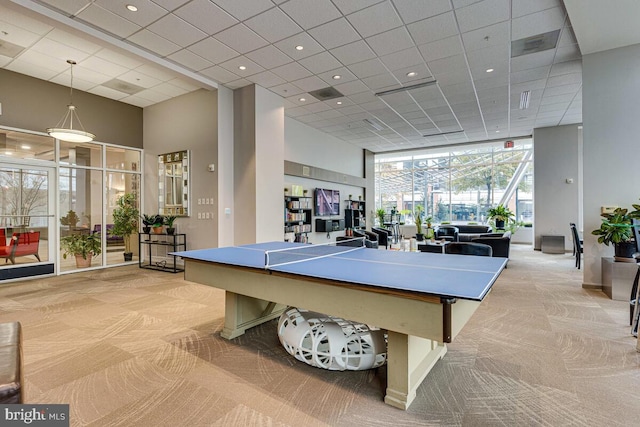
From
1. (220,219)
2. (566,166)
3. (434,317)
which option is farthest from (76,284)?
(566,166)

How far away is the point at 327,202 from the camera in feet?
32.5

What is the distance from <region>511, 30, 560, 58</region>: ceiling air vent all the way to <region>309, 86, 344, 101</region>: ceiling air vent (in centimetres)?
317

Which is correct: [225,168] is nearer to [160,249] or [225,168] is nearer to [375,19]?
[160,249]

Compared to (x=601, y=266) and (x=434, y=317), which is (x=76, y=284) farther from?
(x=601, y=266)

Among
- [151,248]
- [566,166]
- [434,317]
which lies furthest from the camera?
[566,166]

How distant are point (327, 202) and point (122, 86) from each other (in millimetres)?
5926

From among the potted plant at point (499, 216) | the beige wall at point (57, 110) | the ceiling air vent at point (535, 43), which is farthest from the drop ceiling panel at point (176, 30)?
the potted plant at point (499, 216)

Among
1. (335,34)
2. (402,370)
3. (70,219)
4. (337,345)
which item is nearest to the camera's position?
(402,370)

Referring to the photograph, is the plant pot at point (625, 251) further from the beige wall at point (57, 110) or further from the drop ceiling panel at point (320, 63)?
the beige wall at point (57, 110)

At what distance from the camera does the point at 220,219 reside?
20.4ft

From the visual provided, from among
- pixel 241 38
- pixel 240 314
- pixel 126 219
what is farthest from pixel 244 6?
pixel 126 219

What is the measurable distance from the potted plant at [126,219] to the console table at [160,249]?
308mm

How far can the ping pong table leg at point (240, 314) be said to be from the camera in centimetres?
313

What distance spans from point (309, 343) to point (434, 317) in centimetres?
122
